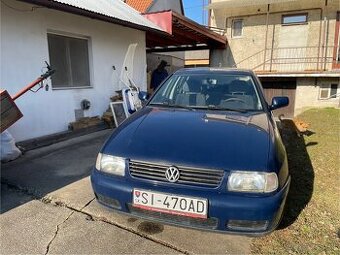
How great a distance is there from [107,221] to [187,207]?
3.31 feet

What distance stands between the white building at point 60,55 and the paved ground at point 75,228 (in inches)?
87.3

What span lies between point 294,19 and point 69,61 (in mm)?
10716

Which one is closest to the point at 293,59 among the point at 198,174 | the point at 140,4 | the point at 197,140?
the point at 140,4

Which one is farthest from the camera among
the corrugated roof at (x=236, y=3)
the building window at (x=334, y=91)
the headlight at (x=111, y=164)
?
the building window at (x=334, y=91)

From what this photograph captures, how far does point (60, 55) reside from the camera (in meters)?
6.35

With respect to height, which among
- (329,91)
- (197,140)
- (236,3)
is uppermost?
(236,3)

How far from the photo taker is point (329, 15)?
1232 cm

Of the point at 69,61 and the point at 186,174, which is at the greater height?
the point at 69,61

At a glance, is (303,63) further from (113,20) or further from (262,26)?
(113,20)

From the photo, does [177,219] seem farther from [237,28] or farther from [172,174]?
[237,28]

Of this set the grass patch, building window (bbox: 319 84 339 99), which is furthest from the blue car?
building window (bbox: 319 84 339 99)

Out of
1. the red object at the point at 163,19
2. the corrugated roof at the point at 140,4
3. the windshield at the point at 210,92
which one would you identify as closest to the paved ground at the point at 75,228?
the windshield at the point at 210,92

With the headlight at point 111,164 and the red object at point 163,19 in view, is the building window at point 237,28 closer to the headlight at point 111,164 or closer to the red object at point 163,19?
the red object at point 163,19

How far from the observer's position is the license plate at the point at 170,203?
2.02 meters
